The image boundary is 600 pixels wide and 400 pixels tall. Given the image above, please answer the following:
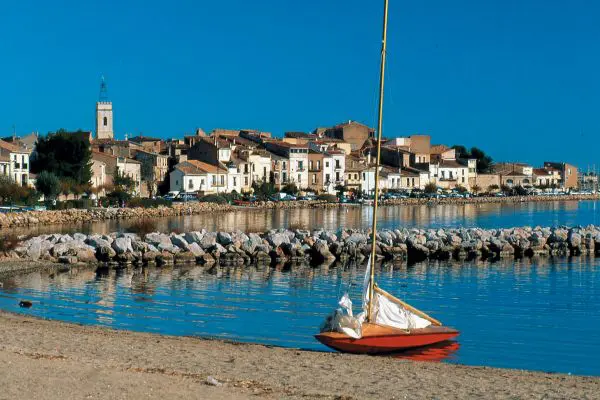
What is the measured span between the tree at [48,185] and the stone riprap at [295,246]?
96.0ft

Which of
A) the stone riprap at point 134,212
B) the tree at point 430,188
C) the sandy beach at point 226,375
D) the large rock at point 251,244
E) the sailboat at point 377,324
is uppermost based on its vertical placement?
the tree at point 430,188

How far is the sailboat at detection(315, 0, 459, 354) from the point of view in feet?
41.3

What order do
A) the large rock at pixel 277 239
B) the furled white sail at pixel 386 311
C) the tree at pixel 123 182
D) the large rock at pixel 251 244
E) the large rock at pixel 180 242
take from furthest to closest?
the tree at pixel 123 182
the large rock at pixel 277 239
the large rock at pixel 251 244
the large rock at pixel 180 242
the furled white sail at pixel 386 311

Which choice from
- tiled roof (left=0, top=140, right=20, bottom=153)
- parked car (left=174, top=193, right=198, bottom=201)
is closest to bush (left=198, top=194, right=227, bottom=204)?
parked car (left=174, top=193, right=198, bottom=201)

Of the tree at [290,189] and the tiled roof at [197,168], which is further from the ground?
the tiled roof at [197,168]

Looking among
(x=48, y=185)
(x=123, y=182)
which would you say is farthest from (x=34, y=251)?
(x=123, y=182)

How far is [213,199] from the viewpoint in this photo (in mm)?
68000

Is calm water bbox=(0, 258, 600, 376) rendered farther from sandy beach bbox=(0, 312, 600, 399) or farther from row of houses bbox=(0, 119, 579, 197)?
row of houses bbox=(0, 119, 579, 197)

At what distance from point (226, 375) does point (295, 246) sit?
18.3 metres

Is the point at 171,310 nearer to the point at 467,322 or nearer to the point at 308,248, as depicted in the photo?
the point at 467,322

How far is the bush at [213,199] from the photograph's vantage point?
6775 centimetres

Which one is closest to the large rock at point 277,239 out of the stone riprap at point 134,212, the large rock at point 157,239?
the large rock at point 157,239

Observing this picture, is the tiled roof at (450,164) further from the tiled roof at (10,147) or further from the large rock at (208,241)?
the large rock at (208,241)

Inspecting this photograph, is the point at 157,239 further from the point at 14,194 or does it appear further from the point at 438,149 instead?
the point at 438,149
